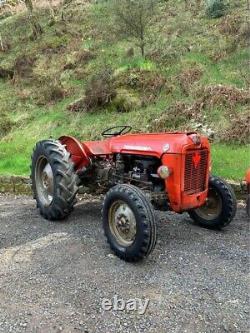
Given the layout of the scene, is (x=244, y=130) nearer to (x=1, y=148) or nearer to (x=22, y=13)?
(x=1, y=148)

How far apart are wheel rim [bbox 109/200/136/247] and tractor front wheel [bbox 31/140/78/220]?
102cm

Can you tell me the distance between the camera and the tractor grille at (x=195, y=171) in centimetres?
503

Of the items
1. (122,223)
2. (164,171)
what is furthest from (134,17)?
(122,223)

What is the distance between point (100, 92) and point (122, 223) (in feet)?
24.5

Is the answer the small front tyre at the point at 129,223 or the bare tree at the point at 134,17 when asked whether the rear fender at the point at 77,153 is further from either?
the bare tree at the point at 134,17

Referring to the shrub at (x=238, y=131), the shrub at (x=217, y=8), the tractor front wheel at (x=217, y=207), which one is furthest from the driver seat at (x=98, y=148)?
the shrub at (x=217, y=8)

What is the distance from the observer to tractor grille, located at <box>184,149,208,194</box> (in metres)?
5.03

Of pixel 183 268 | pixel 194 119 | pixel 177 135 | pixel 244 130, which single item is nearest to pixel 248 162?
pixel 244 130

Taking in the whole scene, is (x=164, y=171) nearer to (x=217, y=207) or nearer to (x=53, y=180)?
(x=217, y=207)

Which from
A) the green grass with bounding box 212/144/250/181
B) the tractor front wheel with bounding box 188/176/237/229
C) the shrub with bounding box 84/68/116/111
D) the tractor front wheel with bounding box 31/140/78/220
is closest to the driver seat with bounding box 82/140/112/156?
the tractor front wheel with bounding box 31/140/78/220

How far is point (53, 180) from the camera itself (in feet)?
19.1

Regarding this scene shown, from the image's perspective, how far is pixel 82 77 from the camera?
14344mm

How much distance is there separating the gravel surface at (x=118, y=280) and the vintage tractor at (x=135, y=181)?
0.26m

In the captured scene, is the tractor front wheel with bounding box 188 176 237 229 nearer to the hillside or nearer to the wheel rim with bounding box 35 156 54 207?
the hillside
